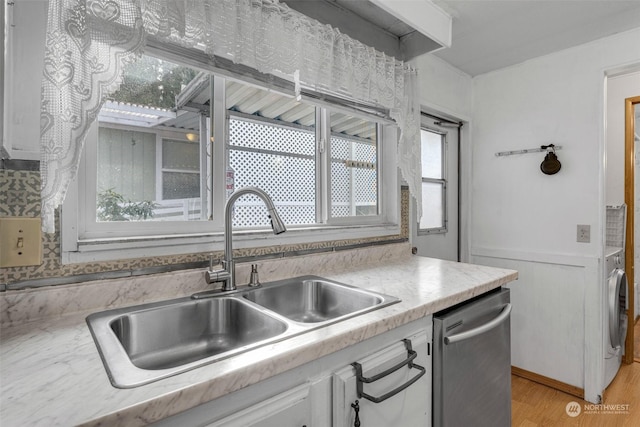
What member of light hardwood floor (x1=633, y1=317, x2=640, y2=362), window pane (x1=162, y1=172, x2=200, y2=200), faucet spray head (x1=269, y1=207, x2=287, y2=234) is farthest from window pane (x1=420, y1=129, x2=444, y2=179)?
light hardwood floor (x1=633, y1=317, x2=640, y2=362)

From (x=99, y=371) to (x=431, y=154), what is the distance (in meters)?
2.38

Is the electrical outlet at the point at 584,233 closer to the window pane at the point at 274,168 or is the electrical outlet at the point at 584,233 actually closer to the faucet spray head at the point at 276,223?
the window pane at the point at 274,168

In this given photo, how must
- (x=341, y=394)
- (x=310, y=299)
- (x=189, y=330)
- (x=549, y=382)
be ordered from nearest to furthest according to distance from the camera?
1. (x=341, y=394)
2. (x=189, y=330)
3. (x=310, y=299)
4. (x=549, y=382)

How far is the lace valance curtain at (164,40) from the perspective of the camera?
2.57 feet

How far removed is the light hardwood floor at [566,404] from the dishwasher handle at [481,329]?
970 mm

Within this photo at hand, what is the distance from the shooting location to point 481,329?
3.98 feet

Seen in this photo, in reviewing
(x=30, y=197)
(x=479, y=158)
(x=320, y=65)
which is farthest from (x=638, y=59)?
(x=30, y=197)

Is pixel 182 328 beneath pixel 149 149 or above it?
beneath

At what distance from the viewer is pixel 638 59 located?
1.90 meters

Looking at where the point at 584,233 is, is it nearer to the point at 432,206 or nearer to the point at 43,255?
the point at 432,206

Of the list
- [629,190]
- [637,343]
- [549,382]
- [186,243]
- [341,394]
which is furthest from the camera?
[637,343]

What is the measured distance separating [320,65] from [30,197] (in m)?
1.16

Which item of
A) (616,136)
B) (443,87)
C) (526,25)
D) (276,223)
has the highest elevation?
(526,25)

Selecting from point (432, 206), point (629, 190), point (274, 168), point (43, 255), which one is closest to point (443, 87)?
point (432, 206)
